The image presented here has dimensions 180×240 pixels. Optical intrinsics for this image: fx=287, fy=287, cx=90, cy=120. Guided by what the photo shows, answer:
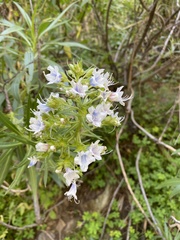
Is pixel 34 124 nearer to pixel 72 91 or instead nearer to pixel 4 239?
pixel 72 91

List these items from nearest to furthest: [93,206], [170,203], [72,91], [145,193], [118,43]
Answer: [72,91]
[170,203]
[145,193]
[93,206]
[118,43]

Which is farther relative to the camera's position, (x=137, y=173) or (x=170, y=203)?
(x=137, y=173)

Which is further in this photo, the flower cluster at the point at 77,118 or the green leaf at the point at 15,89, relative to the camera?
the green leaf at the point at 15,89

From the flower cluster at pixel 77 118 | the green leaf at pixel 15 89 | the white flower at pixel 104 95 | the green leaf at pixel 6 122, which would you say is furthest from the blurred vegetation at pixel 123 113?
the white flower at pixel 104 95

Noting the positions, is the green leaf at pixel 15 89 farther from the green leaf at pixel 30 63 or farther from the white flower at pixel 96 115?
the white flower at pixel 96 115

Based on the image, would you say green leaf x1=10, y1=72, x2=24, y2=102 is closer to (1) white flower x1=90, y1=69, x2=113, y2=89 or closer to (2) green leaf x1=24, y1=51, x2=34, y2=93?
(2) green leaf x1=24, y1=51, x2=34, y2=93

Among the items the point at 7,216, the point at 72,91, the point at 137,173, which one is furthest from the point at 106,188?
the point at 72,91

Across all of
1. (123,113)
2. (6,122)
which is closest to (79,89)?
(6,122)

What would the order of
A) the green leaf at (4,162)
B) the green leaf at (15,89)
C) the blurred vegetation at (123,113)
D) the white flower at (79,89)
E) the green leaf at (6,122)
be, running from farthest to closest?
the blurred vegetation at (123,113) < the green leaf at (15,89) < the green leaf at (4,162) < the green leaf at (6,122) < the white flower at (79,89)
